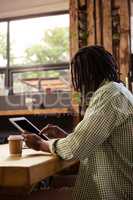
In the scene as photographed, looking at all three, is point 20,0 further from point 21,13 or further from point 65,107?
point 65,107

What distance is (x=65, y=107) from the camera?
466 centimetres

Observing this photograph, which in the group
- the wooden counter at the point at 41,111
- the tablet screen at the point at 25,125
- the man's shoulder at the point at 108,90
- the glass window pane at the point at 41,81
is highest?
the glass window pane at the point at 41,81

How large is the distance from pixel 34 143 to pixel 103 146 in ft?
1.13

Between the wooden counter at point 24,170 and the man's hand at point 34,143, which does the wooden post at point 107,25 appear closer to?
the man's hand at point 34,143

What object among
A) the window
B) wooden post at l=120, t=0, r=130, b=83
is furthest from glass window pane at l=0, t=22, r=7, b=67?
wooden post at l=120, t=0, r=130, b=83

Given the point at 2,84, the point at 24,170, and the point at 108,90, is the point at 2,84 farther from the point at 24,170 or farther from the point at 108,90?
the point at 24,170

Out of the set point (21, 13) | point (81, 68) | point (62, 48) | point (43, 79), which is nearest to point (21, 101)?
point (43, 79)

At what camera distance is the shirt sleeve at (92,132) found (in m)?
1.65

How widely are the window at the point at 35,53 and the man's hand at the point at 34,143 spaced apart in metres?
3.03

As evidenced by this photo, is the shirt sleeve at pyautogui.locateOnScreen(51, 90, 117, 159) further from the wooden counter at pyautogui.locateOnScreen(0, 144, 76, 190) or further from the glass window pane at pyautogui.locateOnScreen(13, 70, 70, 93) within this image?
the glass window pane at pyautogui.locateOnScreen(13, 70, 70, 93)

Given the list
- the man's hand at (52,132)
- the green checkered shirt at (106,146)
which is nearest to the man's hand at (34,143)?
the green checkered shirt at (106,146)

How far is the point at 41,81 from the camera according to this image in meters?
Result: 5.02

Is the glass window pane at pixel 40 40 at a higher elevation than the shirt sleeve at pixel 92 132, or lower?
higher

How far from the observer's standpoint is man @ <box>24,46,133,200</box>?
166 cm
